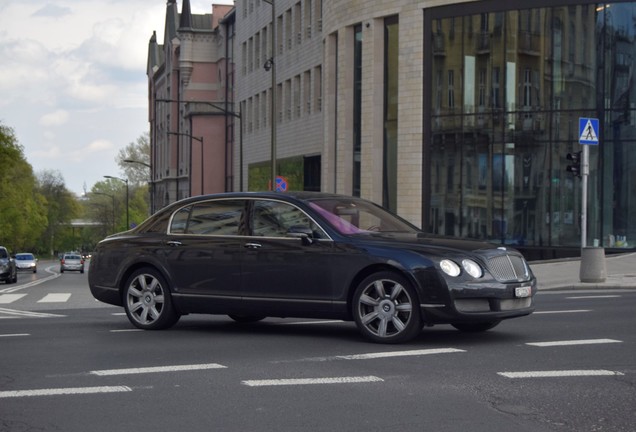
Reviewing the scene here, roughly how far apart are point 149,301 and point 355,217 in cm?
251

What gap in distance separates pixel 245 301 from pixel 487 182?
28406 mm

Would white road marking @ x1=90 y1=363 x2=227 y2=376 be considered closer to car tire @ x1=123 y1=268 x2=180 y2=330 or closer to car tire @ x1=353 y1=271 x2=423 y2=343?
car tire @ x1=353 y1=271 x2=423 y2=343

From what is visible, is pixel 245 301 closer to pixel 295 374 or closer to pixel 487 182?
pixel 295 374

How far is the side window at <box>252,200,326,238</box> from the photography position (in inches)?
482

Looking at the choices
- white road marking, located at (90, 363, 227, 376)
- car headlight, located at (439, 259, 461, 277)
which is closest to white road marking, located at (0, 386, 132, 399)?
white road marking, located at (90, 363, 227, 376)

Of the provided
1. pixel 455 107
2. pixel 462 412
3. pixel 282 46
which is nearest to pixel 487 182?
pixel 455 107

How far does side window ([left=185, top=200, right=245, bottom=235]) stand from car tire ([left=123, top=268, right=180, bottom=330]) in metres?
0.66

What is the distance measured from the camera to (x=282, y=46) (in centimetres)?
6556

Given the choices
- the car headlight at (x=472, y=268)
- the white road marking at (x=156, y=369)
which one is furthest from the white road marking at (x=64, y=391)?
the car headlight at (x=472, y=268)

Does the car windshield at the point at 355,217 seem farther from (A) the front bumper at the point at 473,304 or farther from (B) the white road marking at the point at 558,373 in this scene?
(B) the white road marking at the point at 558,373

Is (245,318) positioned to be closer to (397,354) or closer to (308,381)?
(397,354)

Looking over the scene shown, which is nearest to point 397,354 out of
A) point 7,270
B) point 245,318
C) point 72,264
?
point 245,318

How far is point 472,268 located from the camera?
11.3 metres

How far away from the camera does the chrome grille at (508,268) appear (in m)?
11.4
